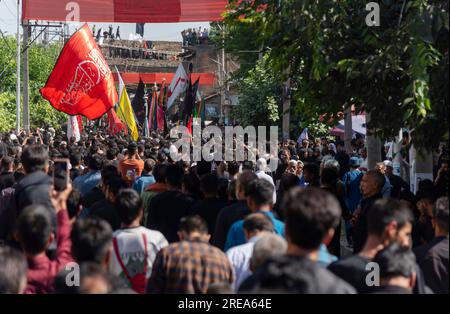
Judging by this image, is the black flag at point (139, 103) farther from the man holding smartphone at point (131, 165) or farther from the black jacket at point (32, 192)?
the black jacket at point (32, 192)

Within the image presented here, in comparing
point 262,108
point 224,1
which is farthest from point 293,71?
point 262,108

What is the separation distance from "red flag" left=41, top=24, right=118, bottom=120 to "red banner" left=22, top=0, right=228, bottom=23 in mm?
453

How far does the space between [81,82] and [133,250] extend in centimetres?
969

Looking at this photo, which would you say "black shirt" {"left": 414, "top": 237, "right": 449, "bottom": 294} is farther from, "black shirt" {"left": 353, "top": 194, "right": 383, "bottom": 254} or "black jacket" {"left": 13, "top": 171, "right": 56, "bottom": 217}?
"black jacket" {"left": 13, "top": 171, "right": 56, "bottom": 217}

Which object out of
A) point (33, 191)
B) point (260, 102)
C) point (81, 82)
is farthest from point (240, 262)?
point (260, 102)

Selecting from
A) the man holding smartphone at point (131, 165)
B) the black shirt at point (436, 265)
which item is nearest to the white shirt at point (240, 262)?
the black shirt at point (436, 265)

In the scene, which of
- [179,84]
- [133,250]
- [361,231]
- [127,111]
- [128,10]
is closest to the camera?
[133,250]

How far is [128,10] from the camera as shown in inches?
638

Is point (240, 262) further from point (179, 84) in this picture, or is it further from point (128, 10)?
point (179, 84)

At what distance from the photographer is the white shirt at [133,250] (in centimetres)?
633

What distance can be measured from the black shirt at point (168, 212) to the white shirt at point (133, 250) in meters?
2.14

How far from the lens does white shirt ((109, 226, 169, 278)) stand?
6332 millimetres

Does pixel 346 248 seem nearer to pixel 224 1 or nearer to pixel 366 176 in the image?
pixel 366 176

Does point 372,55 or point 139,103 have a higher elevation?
point 139,103
